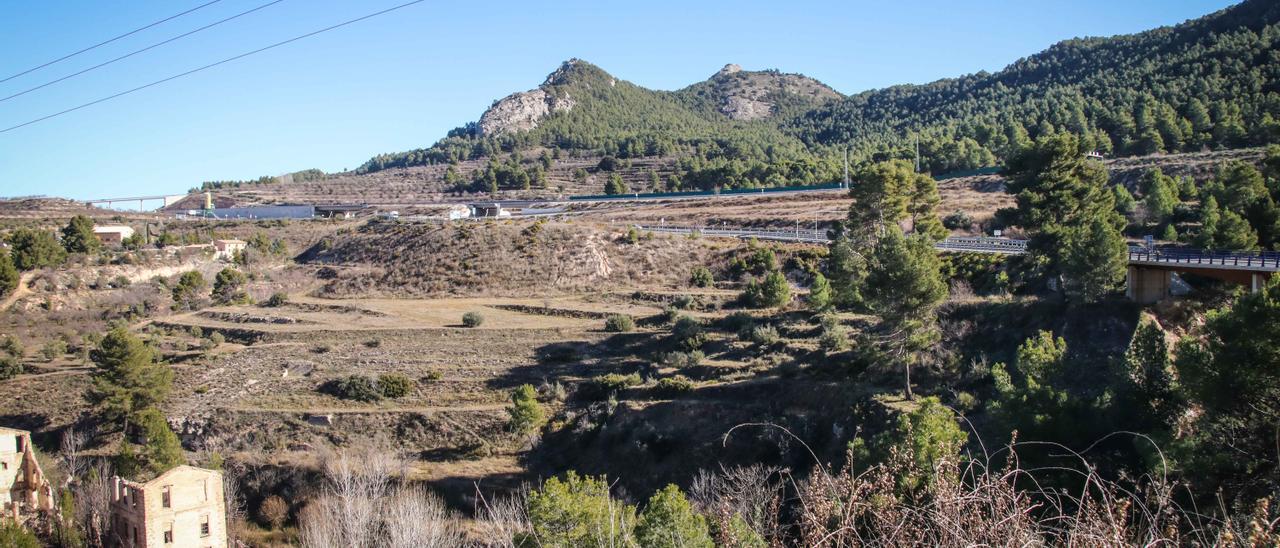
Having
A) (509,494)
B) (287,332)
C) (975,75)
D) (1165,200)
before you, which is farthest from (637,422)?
(975,75)

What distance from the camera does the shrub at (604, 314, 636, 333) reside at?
38.9 m

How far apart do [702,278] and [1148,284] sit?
26099 mm

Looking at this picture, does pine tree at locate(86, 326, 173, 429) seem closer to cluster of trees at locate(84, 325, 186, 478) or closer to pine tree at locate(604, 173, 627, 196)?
cluster of trees at locate(84, 325, 186, 478)

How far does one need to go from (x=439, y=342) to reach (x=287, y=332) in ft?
30.8

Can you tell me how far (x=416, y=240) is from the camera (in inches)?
2527

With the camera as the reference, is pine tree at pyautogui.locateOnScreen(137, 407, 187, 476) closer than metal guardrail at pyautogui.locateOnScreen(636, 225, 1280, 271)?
No

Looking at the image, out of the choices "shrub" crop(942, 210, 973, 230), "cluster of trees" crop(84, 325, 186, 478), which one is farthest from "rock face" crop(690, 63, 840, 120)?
"cluster of trees" crop(84, 325, 186, 478)

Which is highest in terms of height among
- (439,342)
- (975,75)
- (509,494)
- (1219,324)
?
(975,75)

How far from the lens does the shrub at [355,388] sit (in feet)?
113

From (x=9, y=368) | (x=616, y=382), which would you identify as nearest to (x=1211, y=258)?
(x=616, y=382)

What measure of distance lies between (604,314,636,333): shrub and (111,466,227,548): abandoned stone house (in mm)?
18770

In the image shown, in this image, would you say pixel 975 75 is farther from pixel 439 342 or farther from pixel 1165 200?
pixel 439 342

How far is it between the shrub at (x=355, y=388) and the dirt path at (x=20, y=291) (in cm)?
2745

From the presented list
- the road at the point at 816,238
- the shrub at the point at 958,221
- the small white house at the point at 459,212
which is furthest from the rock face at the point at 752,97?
the shrub at the point at 958,221
